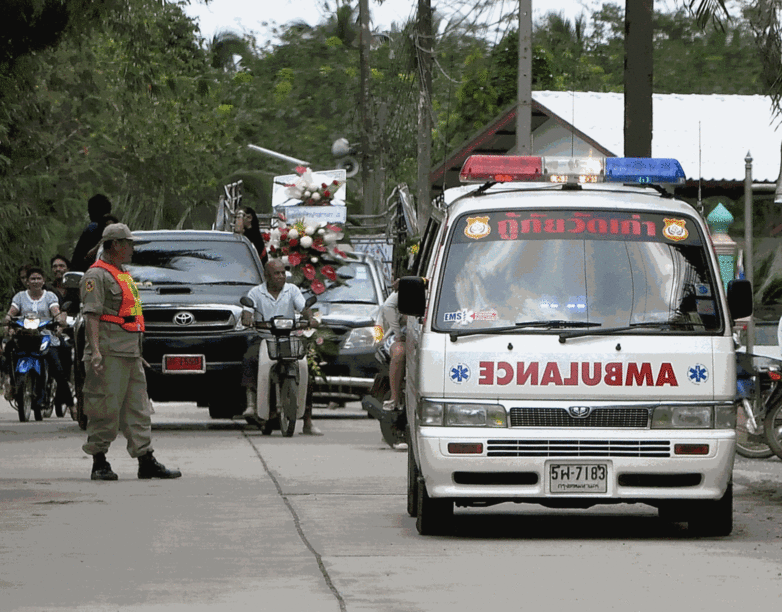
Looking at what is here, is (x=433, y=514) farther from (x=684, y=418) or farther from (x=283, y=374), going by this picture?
(x=283, y=374)

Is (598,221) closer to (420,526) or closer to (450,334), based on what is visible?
(450,334)

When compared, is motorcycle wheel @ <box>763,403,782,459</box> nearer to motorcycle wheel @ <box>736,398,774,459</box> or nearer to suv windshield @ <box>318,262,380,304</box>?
motorcycle wheel @ <box>736,398,774,459</box>

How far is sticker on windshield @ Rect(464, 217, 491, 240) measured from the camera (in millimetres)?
10414

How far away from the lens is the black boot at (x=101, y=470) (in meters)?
13.6

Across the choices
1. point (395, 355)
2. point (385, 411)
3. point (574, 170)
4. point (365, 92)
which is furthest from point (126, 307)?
point (365, 92)

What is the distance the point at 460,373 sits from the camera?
995 cm

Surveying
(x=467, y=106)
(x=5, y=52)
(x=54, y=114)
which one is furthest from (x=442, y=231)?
(x=467, y=106)

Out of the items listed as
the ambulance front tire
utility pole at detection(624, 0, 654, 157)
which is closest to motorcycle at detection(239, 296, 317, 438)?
utility pole at detection(624, 0, 654, 157)

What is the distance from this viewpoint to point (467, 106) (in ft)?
179

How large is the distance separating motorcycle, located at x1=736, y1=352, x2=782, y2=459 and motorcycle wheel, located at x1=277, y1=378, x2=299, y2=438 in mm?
4763

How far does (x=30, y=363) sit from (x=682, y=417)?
1362 cm

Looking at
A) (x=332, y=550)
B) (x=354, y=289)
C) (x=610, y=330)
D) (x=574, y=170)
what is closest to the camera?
(x=332, y=550)

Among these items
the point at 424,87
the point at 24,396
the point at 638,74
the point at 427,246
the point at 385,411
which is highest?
the point at 424,87

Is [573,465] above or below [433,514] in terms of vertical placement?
above
